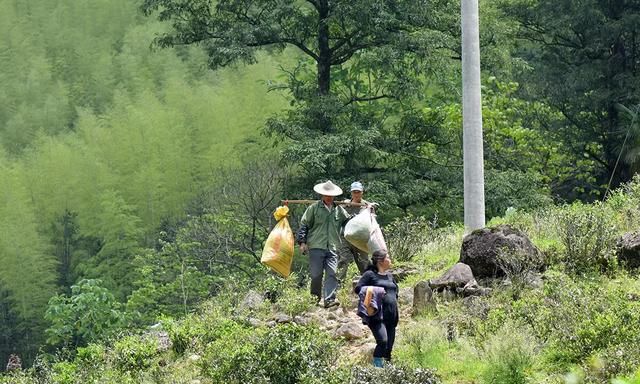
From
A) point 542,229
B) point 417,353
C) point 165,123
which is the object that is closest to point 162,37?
point 542,229

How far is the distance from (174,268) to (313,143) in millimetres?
11038

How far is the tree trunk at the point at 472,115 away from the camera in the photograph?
40.3 feet

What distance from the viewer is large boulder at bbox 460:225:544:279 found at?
403 inches

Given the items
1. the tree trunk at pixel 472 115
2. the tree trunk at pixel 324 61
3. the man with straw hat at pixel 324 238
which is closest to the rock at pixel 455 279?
the man with straw hat at pixel 324 238

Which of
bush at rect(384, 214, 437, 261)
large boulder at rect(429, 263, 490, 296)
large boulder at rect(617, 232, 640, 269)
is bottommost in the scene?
bush at rect(384, 214, 437, 261)

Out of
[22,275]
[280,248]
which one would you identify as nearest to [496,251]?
[280,248]

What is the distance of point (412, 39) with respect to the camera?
20.2 m

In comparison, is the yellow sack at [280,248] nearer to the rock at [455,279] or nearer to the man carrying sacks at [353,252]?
the man carrying sacks at [353,252]

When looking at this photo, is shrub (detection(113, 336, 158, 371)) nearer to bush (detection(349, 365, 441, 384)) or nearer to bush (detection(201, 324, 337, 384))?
bush (detection(201, 324, 337, 384))

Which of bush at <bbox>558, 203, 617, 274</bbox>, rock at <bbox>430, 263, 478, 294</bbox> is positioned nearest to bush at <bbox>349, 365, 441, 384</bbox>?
rock at <bbox>430, 263, 478, 294</bbox>

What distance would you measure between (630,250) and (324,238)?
2962 mm

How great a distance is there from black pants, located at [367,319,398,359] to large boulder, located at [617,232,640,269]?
319 centimetres

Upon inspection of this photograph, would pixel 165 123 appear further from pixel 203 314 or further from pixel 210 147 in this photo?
pixel 203 314

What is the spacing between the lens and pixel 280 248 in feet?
35.6
